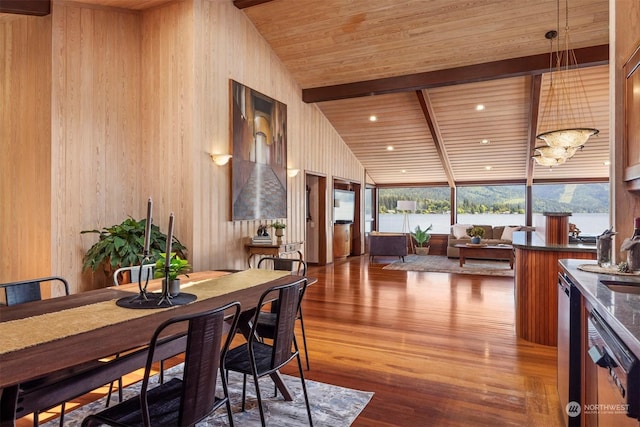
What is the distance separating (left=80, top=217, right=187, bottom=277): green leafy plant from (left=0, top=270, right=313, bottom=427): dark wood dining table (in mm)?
1737

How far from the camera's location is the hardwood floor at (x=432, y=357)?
231 centimetres

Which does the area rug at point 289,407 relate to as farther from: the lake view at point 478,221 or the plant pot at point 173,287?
the lake view at point 478,221

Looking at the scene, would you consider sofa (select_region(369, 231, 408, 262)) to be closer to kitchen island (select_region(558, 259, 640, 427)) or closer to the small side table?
the small side table

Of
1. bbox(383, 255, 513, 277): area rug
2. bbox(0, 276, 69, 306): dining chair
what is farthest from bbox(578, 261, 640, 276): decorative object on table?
bbox(383, 255, 513, 277): area rug

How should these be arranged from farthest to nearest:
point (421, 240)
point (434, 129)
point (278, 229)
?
point (421, 240) < point (434, 129) < point (278, 229)

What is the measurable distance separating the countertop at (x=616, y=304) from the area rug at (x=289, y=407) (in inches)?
57.5

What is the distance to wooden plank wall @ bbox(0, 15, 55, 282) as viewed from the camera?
407 centimetres

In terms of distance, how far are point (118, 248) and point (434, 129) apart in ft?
21.0

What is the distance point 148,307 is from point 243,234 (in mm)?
3551

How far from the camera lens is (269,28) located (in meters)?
5.82

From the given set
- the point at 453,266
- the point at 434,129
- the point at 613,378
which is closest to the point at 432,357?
the point at 613,378

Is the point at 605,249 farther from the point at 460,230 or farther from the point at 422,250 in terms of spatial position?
the point at 422,250

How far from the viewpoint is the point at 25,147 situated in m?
4.24

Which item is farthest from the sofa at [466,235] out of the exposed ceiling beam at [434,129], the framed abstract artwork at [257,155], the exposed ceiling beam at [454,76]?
the framed abstract artwork at [257,155]
